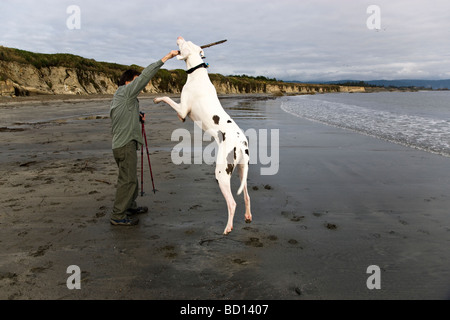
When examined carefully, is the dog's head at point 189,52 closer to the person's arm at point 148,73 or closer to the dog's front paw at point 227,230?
the person's arm at point 148,73

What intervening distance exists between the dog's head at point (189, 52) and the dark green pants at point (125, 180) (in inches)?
68.5

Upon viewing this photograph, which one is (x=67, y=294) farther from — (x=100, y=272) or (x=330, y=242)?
(x=330, y=242)

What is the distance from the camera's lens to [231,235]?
15.1 ft

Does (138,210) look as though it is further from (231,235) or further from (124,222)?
(231,235)

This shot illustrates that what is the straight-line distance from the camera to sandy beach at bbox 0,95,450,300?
338cm

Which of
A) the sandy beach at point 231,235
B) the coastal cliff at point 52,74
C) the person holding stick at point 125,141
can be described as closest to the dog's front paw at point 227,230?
the sandy beach at point 231,235

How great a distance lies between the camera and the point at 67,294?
3.23 meters

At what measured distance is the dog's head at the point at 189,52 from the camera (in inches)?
179

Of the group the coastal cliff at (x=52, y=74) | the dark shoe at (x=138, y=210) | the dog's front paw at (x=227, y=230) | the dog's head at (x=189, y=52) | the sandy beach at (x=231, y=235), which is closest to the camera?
the sandy beach at (x=231, y=235)

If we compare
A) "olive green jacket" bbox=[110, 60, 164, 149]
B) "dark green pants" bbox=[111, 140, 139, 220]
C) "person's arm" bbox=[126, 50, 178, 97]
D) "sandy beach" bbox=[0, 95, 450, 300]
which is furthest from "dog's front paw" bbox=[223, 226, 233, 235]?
"person's arm" bbox=[126, 50, 178, 97]

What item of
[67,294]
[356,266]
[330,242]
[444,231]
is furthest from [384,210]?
[67,294]

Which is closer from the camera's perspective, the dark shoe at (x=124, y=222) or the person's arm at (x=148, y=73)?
the person's arm at (x=148, y=73)

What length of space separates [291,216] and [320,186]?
1.92m

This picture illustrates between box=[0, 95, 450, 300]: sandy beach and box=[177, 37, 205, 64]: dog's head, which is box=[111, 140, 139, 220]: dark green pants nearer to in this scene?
box=[0, 95, 450, 300]: sandy beach
